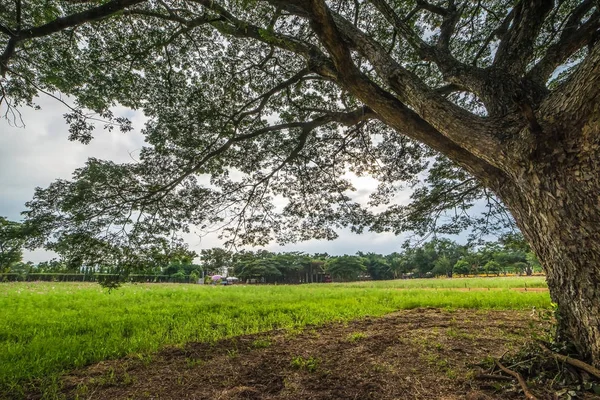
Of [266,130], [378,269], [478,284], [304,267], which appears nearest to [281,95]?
[266,130]

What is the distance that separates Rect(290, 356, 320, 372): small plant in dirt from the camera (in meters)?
2.88

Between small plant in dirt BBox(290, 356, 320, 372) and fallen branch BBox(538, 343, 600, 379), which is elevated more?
fallen branch BBox(538, 343, 600, 379)

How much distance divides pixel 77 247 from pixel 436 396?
5316mm

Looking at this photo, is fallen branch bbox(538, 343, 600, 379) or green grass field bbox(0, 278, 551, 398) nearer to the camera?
fallen branch bbox(538, 343, 600, 379)

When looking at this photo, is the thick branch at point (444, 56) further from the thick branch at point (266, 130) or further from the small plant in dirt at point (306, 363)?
the small plant in dirt at point (306, 363)

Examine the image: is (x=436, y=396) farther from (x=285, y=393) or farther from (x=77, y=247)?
(x=77, y=247)

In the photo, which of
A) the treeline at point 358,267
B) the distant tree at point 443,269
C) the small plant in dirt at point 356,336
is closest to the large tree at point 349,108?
the small plant in dirt at point 356,336

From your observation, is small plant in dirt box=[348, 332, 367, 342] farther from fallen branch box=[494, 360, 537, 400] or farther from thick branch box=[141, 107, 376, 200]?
thick branch box=[141, 107, 376, 200]

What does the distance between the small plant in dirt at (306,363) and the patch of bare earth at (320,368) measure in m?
0.01

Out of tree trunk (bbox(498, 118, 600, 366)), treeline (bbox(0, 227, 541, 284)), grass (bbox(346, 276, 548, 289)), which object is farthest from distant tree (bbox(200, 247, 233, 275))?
grass (bbox(346, 276, 548, 289))

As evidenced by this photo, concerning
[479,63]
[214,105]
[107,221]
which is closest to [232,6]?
[214,105]

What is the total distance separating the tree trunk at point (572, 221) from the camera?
1.92 meters

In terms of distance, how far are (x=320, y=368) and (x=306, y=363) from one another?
0.64 feet

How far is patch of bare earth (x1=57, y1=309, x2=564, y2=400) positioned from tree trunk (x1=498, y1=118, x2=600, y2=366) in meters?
0.80
